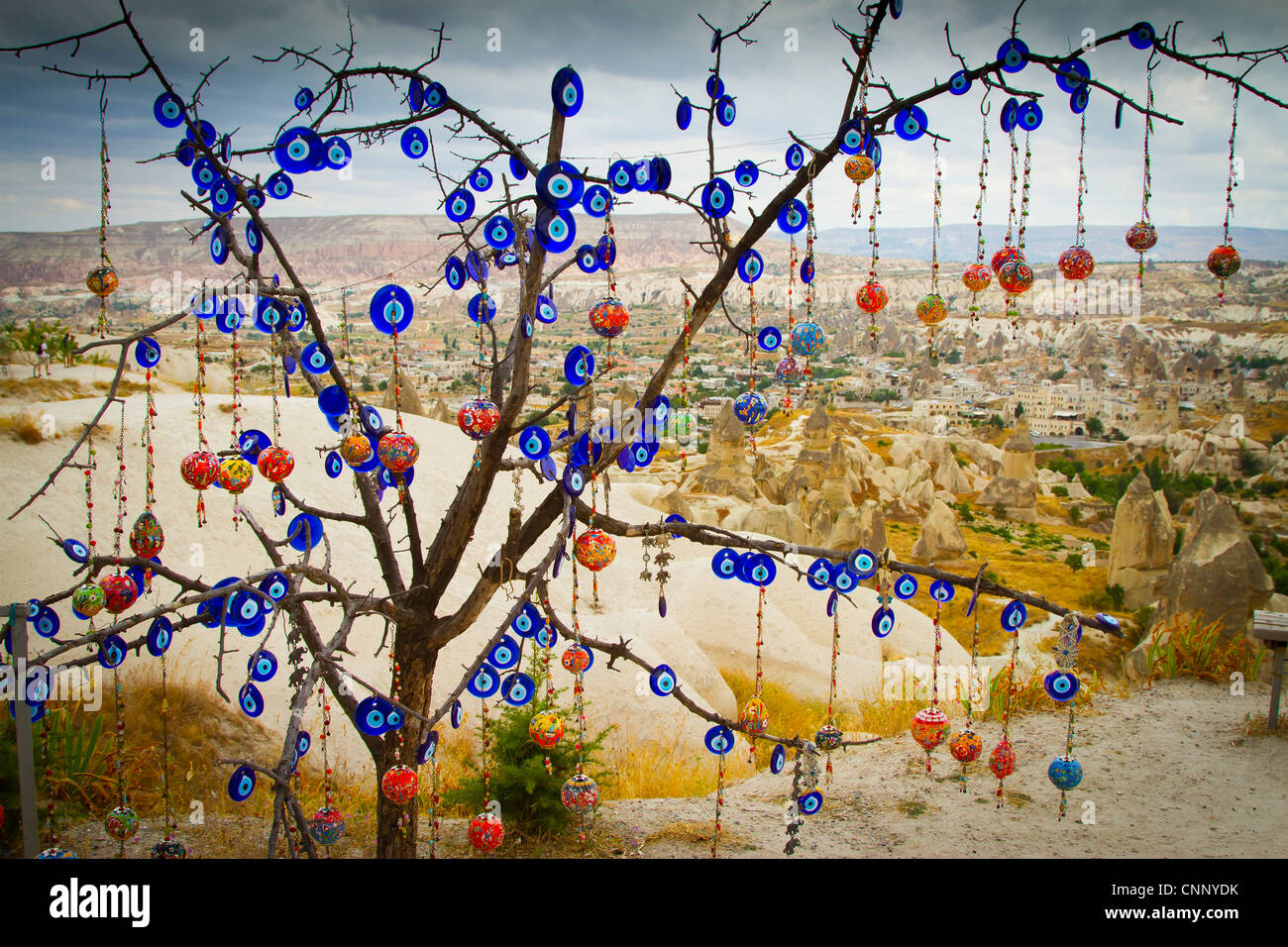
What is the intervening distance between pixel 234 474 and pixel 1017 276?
3927 mm

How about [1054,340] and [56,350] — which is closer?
[56,350]

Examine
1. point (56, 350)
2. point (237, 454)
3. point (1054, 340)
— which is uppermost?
point (1054, 340)

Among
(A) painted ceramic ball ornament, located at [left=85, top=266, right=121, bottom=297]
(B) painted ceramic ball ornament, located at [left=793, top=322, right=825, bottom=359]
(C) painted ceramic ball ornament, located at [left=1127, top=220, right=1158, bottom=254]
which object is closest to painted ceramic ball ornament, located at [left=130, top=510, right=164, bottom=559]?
(A) painted ceramic ball ornament, located at [left=85, top=266, right=121, bottom=297]

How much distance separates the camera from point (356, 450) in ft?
11.7

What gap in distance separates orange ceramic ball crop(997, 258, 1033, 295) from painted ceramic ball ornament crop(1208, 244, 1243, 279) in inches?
35.6

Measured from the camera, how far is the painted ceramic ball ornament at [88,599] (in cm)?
378

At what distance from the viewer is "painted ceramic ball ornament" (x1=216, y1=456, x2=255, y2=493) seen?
3.90 metres

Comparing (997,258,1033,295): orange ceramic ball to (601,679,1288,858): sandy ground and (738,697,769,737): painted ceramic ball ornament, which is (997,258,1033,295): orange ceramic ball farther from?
(601,679,1288,858): sandy ground

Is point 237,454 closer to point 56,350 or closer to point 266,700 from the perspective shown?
point 266,700

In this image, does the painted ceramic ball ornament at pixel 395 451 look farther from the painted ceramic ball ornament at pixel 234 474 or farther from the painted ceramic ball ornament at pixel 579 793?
the painted ceramic ball ornament at pixel 579 793

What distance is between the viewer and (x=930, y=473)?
17156 millimetres
